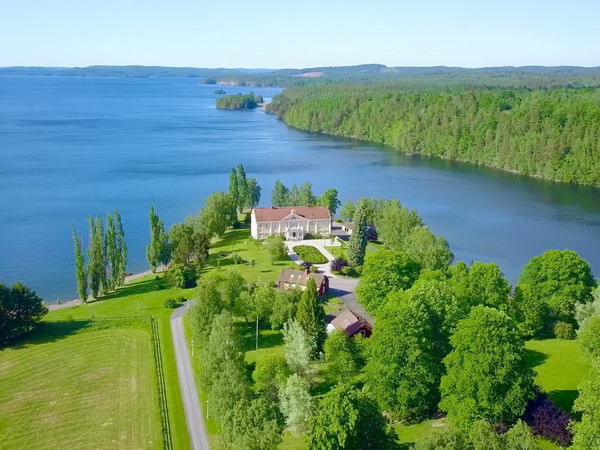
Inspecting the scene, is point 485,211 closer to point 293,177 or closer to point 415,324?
point 293,177

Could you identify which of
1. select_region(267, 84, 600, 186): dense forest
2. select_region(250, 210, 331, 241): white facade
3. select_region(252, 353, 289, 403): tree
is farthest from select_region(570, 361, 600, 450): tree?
select_region(267, 84, 600, 186): dense forest

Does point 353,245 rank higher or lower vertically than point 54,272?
higher

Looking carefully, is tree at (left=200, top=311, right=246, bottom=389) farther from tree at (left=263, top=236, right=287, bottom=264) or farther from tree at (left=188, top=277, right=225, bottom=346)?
tree at (left=263, top=236, right=287, bottom=264)

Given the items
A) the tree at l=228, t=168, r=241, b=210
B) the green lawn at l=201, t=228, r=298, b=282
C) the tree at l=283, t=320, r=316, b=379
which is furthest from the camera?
the tree at l=228, t=168, r=241, b=210

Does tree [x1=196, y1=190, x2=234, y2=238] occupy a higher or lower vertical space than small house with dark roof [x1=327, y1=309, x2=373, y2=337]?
higher

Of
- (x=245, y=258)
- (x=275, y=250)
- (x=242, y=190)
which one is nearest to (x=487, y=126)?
(x=242, y=190)

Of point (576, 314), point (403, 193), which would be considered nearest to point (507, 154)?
point (403, 193)

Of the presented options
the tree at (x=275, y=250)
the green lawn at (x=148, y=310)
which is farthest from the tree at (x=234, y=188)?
the green lawn at (x=148, y=310)

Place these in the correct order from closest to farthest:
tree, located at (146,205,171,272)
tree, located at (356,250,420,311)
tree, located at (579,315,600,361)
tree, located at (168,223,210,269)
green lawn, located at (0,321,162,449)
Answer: green lawn, located at (0,321,162,449) → tree, located at (579,315,600,361) → tree, located at (356,250,420,311) → tree, located at (168,223,210,269) → tree, located at (146,205,171,272)

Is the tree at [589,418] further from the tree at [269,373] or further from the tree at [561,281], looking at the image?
the tree at [561,281]
